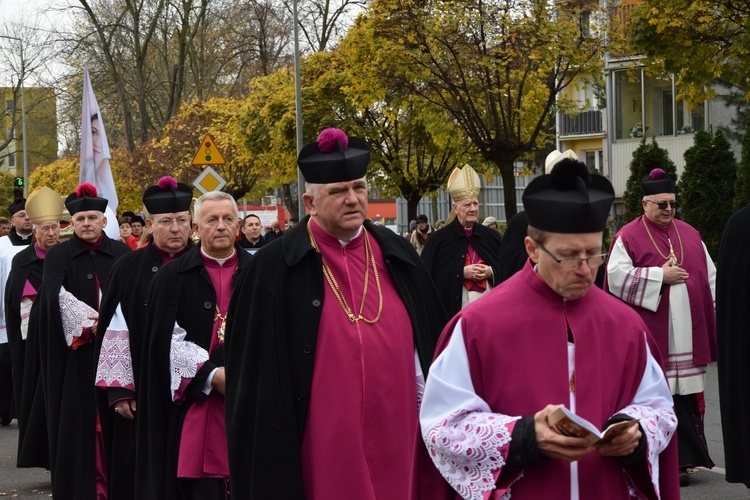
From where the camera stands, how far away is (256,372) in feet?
18.2

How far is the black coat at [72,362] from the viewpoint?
29.0 feet

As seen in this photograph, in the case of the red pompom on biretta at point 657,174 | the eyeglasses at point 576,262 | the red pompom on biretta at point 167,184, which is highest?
the red pompom on biretta at point 167,184

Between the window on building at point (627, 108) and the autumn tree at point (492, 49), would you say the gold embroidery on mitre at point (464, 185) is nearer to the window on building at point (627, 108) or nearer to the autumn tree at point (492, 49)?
the autumn tree at point (492, 49)

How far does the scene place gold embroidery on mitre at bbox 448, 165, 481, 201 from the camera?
11008 millimetres

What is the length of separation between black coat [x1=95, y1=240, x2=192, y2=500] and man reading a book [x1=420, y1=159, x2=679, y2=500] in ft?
12.6

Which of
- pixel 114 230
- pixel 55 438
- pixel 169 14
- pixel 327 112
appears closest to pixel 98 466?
pixel 55 438

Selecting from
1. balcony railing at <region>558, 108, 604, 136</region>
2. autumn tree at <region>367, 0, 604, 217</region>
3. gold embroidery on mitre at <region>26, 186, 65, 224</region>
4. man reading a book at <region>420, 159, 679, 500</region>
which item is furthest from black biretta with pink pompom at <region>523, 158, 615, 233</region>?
balcony railing at <region>558, 108, 604, 136</region>

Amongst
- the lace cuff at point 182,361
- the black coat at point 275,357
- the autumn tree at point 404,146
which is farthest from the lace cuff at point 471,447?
the autumn tree at point 404,146

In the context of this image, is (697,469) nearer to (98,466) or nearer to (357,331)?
(98,466)

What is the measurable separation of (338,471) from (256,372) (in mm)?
537

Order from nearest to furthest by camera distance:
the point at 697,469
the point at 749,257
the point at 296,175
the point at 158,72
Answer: the point at 749,257 < the point at 697,469 < the point at 296,175 < the point at 158,72

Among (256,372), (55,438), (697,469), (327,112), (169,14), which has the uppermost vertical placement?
(169,14)

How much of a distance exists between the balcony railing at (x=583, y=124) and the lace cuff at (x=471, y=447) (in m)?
40.5

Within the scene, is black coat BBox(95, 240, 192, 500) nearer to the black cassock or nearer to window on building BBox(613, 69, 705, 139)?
the black cassock
